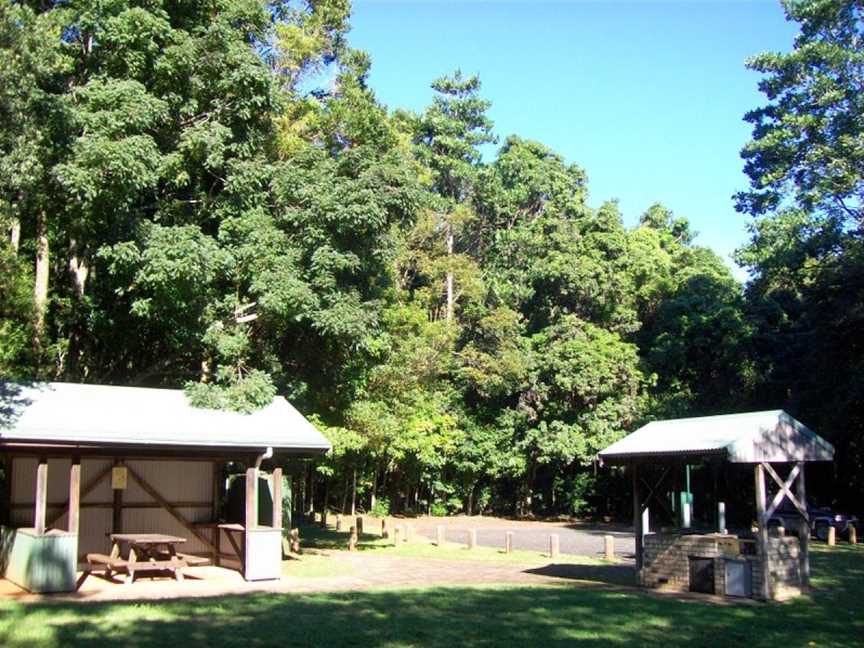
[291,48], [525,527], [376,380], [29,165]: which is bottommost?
[525,527]

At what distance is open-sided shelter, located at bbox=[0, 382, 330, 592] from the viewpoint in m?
14.4

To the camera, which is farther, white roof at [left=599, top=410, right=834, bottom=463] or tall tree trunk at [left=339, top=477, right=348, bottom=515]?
tall tree trunk at [left=339, top=477, right=348, bottom=515]

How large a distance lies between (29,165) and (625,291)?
30.2 metres

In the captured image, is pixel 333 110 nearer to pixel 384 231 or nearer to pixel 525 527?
pixel 384 231

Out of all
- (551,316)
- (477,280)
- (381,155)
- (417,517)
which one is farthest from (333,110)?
(417,517)

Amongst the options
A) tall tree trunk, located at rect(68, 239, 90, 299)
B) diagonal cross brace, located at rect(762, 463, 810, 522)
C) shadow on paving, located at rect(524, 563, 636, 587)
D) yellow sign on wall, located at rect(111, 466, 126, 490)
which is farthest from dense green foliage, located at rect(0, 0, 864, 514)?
diagonal cross brace, located at rect(762, 463, 810, 522)

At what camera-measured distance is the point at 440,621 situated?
11.6 meters

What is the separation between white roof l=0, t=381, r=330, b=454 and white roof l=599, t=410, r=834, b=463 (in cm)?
657

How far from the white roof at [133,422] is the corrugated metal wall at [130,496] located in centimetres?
139

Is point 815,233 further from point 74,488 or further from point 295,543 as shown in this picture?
point 74,488

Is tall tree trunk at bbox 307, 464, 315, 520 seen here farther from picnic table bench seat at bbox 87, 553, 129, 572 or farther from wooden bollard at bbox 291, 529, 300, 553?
picnic table bench seat at bbox 87, 553, 129, 572

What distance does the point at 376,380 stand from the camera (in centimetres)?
2652

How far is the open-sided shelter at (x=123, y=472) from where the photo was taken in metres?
14.4

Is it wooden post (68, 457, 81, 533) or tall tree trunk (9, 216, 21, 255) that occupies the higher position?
tall tree trunk (9, 216, 21, 255)
